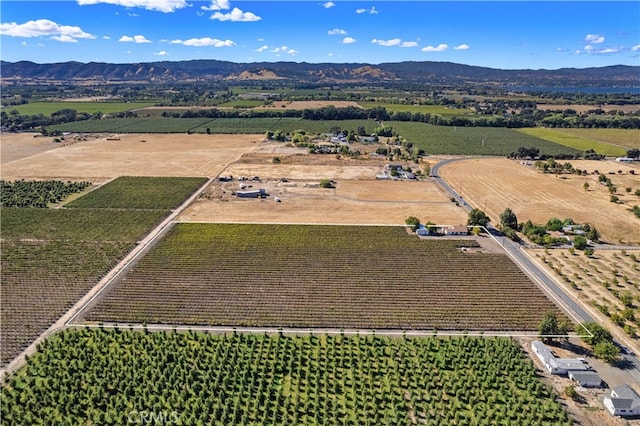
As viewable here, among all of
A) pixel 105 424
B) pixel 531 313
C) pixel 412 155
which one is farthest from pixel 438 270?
pixel 412 155

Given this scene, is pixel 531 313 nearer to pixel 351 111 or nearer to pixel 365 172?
pixel 365 172

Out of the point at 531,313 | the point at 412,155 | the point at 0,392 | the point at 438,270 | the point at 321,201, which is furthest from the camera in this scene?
the point at 412,155

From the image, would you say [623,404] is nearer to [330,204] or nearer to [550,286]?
[550,286]

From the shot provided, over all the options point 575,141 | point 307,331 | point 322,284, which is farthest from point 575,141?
point 307,331

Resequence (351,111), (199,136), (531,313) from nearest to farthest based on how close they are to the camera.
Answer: (531,313) < (199,136) < (351,111)

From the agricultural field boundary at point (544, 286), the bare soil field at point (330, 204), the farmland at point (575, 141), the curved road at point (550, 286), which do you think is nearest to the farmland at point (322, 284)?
the agricultural field boundary at point (544, 286)

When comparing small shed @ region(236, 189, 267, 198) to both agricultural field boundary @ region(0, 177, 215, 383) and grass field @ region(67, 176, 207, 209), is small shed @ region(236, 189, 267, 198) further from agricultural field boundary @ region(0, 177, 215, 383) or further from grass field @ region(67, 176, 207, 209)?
agricultural field boundary @ region(0, 177, 215, 383)

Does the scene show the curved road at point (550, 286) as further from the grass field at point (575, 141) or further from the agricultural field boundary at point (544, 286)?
the grass field at point (575, 141)

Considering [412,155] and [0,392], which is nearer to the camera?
[0,392]
